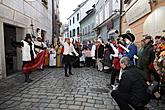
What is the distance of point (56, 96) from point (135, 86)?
2830 millimetres

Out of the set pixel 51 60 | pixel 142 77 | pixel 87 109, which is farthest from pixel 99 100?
pixel 51 60

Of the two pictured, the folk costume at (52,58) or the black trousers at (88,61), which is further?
the black trousers at (88,61)

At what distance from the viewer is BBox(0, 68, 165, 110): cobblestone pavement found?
5441mm

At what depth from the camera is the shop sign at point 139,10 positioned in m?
9.30

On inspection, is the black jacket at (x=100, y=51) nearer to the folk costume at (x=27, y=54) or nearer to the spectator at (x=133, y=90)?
the folk costume at (x=27, y=54)

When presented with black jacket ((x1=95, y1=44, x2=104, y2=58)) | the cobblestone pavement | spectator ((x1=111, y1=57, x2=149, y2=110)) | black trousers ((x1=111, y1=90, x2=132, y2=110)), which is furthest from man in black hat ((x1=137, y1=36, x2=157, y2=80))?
black jacket ((x1=95, y1=44, x2=104, y2=58))

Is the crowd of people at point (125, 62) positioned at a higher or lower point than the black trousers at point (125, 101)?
higher

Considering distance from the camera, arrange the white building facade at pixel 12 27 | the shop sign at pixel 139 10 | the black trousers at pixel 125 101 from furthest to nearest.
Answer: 1. the shop sign at pixel 139 10
2. the white building facade at pixel 12 27
3. the black trousers at pixel 125 101

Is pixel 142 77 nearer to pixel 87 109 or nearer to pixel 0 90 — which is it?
pixel 87 109

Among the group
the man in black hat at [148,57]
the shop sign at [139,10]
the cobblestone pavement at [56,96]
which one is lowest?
the cobblestone pavement at [56,96]

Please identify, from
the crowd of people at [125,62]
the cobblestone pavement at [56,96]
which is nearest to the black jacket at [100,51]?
the crowd of people at [125,62]

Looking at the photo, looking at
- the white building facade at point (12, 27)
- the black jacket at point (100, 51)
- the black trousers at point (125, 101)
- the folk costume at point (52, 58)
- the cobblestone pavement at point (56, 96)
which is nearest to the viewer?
the black trousers at point (125, 101)

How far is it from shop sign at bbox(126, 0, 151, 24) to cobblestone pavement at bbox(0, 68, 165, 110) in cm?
348

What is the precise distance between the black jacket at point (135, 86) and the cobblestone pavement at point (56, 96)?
1.27 metres
